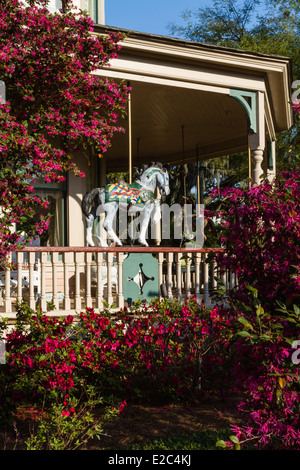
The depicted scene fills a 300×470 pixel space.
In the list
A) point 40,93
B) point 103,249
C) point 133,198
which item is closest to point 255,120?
point 133,198

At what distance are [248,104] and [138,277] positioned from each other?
4242mm

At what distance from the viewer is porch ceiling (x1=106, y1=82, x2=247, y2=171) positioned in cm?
1048

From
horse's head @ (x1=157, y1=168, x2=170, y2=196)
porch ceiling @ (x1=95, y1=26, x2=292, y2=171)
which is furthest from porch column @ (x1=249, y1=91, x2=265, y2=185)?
horse's head @ (x1=157, y1=168, x2=170, y2=196)

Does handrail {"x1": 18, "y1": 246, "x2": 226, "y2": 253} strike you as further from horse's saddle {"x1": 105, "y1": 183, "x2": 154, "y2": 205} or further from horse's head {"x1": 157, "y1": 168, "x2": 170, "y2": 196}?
horse's head {"x1": 157, "y1": 168, "x2": 170, "y2": 196}

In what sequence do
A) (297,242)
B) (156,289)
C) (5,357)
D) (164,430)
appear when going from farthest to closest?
(156,289) → (5,357) → (164,430) → (297,242)

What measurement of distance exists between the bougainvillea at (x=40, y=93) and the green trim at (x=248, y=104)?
3.38m

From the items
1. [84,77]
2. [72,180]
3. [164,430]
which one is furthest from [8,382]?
[72,180]

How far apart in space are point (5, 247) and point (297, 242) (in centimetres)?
295

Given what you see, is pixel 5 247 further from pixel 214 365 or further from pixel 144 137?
pixel 144 137

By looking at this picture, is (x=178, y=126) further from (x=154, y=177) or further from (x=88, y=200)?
(x=88, y=200)

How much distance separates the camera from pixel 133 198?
968cm

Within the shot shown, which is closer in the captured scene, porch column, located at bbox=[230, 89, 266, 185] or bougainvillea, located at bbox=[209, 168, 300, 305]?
bougainvillea, located at bbox=[209, 168, 300, 305]

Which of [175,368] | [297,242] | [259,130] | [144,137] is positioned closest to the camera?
[297,242]

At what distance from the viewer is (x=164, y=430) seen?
523cm
